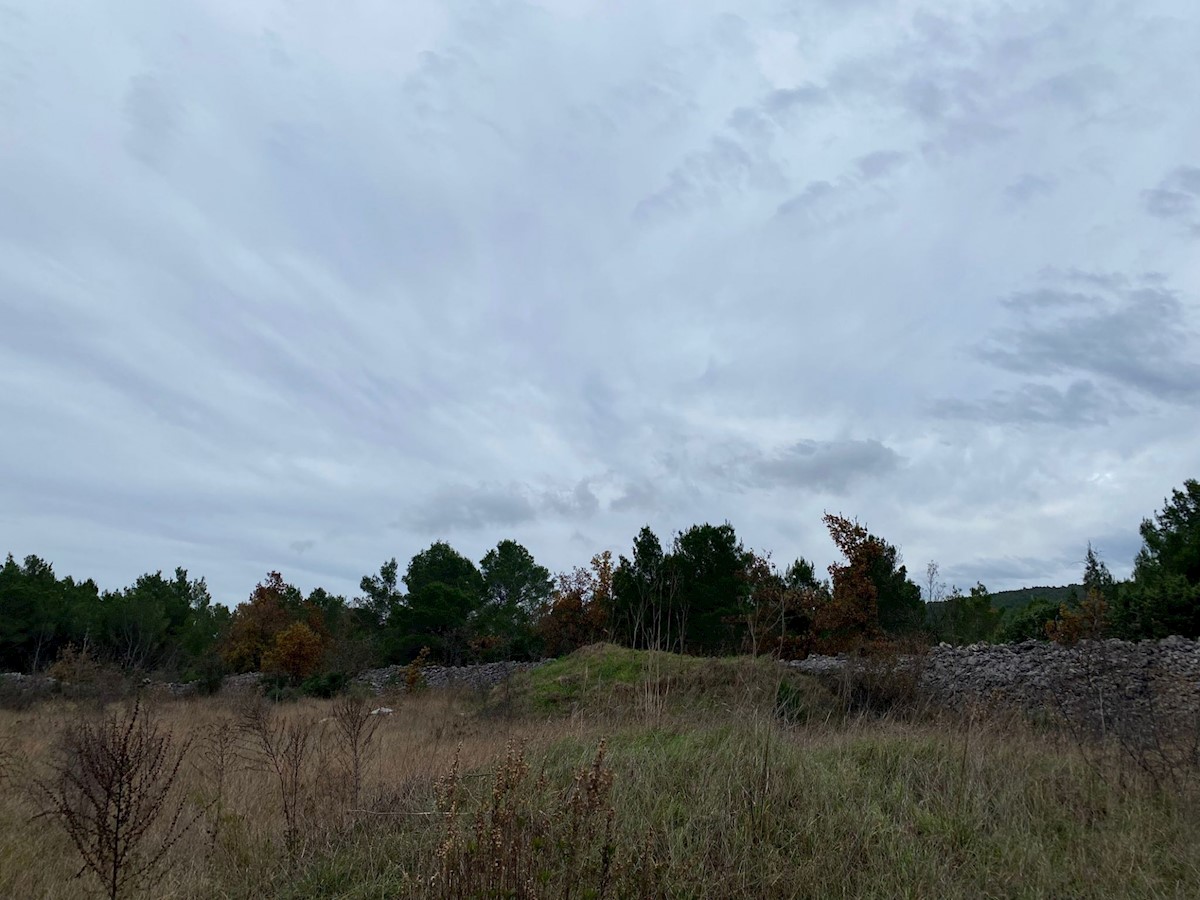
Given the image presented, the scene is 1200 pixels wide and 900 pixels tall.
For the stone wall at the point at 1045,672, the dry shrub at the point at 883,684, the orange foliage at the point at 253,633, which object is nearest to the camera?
the stone wall at the point at 1045,672

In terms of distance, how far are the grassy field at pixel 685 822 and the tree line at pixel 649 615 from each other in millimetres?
9039

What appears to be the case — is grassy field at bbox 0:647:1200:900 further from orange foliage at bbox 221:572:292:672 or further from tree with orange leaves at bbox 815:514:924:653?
orange foliage at bbox 221:572:292:672

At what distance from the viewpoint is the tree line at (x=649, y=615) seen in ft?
71.5

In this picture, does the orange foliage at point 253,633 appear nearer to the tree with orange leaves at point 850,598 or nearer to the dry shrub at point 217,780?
the tree with orange leaves at point 850,598

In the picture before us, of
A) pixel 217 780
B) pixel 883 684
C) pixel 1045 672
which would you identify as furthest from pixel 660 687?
pixel 1045 672

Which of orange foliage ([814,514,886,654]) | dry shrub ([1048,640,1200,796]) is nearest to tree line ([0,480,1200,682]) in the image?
orange foliage ([814,514,886,654])

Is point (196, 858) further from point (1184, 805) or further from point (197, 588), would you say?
point (197, 588)

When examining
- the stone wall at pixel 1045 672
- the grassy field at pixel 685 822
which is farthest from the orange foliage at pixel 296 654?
the grassy field at pixel 685 822

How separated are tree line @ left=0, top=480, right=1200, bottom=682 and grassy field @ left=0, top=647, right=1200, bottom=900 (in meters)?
9.04

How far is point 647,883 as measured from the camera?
375 cm

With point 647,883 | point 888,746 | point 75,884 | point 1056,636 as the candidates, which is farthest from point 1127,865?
point 1056,636

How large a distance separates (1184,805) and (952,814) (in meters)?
1.67

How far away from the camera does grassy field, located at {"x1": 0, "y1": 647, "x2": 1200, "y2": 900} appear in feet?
13.2

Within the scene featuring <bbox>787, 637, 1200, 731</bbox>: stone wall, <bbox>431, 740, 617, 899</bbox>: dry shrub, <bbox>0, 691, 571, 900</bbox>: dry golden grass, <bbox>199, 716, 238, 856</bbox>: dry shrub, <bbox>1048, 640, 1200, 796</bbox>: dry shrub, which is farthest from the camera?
<bbox>787, 637, 1200, 731</bbox>: stone wall
